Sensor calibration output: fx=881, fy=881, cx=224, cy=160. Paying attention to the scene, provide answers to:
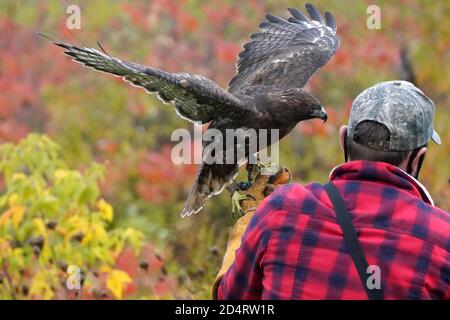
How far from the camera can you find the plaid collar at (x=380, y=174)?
250cm

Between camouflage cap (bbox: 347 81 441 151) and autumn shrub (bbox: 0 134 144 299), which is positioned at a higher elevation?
camouflage cap (bbox: 347 81 441 151)

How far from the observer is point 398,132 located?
99.3 inches

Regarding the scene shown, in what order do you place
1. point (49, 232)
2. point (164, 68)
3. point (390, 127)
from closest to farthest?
point (390, 127) < point (49, 232) < point (164, 68)

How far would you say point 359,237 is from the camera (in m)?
2.43

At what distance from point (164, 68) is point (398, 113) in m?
9.21

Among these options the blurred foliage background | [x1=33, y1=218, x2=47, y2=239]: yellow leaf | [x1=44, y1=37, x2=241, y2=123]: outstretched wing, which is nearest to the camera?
[x1=44, y1=37, x2=241, y2=123]: outstretched wing

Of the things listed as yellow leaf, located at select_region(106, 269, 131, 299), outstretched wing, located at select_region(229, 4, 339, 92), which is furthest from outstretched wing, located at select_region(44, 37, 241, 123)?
yellow leaf, located at select_region(106, 269, 131, 299)

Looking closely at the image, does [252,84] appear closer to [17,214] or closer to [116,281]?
[116,281]

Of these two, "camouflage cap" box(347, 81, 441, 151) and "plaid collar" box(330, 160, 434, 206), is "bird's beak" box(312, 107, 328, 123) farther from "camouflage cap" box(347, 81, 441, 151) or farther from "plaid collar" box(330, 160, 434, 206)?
"plaid collar" box(330, 160, 434, 206)

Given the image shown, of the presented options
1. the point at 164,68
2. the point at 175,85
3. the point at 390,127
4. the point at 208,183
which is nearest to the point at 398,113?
the point at 390,127

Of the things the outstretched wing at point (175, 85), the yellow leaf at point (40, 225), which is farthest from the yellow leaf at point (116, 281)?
the outstretched wing at point (175, 85)

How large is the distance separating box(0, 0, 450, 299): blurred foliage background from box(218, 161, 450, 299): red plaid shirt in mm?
5226

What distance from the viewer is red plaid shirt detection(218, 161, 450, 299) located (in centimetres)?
240
